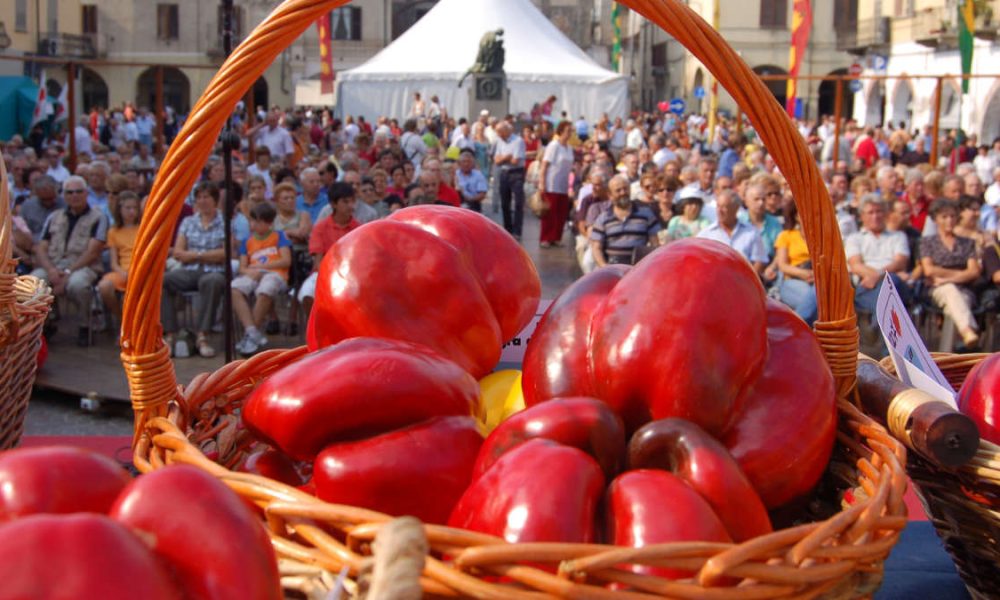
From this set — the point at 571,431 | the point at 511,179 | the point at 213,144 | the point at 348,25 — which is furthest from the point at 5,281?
the point at 348,25

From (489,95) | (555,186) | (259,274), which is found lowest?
(259,274)

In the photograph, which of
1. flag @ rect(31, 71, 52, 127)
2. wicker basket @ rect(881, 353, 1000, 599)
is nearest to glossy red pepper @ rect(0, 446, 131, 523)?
wicker basket @ rect(881, 353, 1000, 599)

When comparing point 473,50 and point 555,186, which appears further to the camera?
point 473,50

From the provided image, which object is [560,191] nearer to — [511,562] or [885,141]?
[885,141]

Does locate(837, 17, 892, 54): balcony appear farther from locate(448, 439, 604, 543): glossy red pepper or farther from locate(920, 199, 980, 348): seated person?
locate(448, 439, 604, 543): glossy red pepper

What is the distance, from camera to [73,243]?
22.9ft

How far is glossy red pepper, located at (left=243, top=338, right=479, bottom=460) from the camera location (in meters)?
1.14

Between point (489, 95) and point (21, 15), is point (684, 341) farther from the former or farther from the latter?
point (21, 15)

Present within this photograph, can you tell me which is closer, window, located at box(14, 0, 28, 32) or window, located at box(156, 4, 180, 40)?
window, located at box(14, 0, 28, 32)

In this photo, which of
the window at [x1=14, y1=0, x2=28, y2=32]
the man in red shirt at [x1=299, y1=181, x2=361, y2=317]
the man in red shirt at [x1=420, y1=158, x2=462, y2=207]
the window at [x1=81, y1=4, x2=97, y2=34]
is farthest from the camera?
the window at [x1=81, y1=4, x2=97, y2=34]

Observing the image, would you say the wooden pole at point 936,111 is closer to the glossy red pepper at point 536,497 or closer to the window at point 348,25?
the glossy red pepper at point 536,497

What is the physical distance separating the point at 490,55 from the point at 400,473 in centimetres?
1877

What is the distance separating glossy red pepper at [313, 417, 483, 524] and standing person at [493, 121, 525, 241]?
10632mm

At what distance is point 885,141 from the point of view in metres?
16.0
